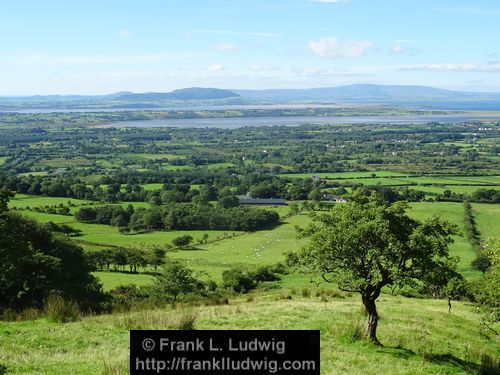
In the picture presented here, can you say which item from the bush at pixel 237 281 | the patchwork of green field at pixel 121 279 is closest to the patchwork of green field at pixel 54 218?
the patchwork of green field at pixel 121 279

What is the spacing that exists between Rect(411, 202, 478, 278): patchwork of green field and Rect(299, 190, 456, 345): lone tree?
3676cm

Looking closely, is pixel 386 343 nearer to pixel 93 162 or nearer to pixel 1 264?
pixel 1 264

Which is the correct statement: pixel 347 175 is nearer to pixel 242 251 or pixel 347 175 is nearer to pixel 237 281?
pixel 242 251

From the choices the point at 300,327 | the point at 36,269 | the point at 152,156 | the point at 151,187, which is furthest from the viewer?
the point at 152,156

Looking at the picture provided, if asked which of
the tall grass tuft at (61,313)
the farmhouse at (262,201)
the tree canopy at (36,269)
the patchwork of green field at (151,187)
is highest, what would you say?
the tall grass tuft at (61,313)

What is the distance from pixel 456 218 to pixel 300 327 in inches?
2741

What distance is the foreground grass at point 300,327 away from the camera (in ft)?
38.4

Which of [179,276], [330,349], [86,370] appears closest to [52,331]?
[86,370]

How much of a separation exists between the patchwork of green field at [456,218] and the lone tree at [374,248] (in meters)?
36.8

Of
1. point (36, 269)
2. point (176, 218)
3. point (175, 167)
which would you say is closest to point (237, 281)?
point (36, 269)

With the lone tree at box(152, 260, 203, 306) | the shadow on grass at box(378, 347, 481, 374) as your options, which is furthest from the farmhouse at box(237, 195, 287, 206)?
the shadow on grass at box(378, 347, 481, 374)

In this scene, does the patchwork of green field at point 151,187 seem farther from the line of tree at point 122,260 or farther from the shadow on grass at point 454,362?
the shadow on grass at point 454,362

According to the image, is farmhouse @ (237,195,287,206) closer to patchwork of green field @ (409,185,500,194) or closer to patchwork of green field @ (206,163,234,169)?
A: patchwork of green field @ (409,185,500,194)

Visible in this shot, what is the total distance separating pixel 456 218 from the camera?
80500mm
